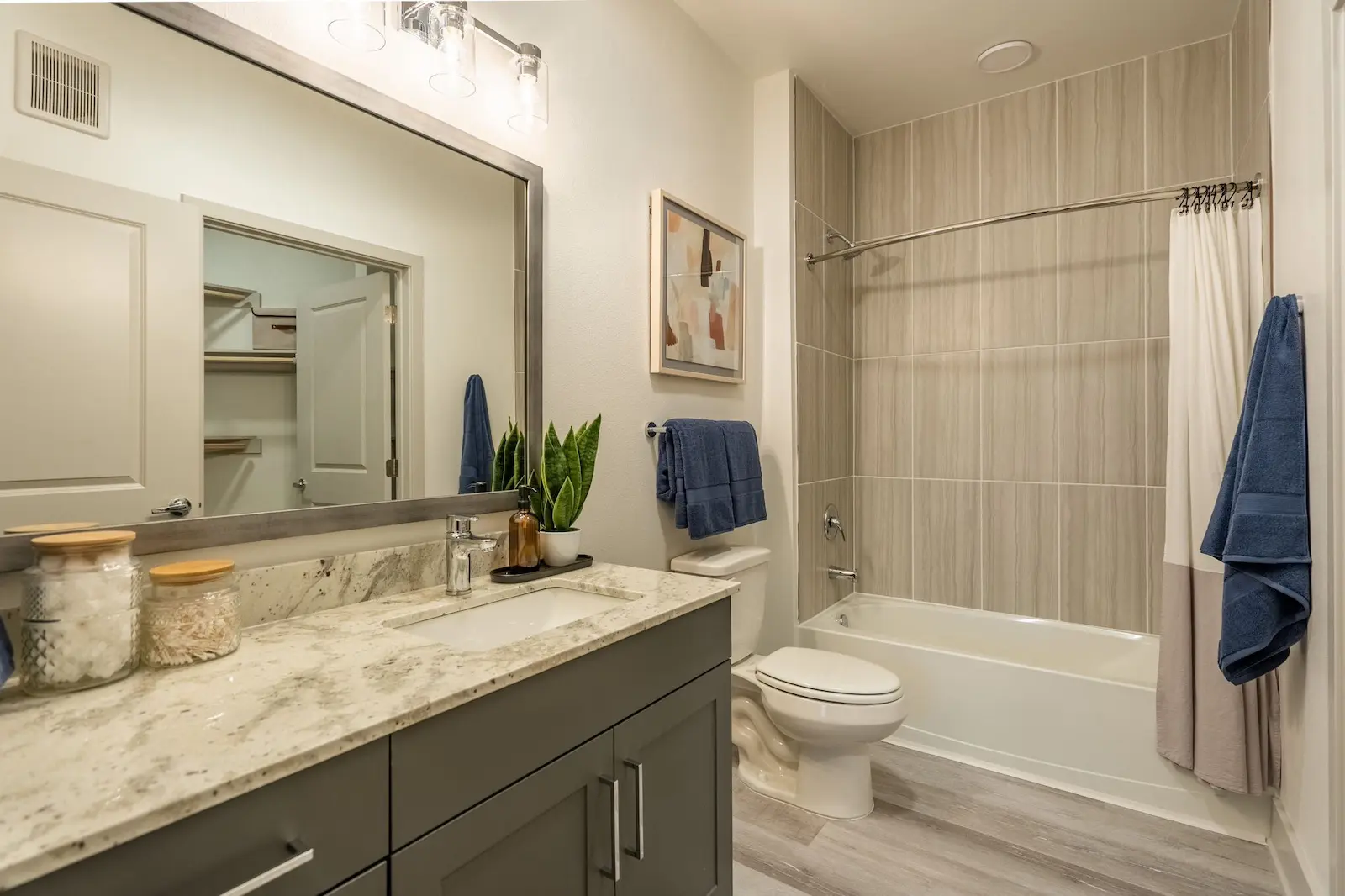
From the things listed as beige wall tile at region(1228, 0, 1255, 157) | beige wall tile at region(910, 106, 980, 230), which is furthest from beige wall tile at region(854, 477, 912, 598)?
beige wall tile at region(1228, 0, 1255, 157)

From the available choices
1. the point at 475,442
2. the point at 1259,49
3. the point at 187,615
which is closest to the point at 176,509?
the point at 187,615

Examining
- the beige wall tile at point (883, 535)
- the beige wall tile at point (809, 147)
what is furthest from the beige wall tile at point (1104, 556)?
the beige wall tile at point (809, 147)

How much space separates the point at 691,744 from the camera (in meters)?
1.34

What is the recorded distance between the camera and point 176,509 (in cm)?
103

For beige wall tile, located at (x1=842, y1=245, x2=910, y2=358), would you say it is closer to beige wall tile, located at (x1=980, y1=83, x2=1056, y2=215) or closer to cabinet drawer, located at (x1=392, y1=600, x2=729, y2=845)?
beige wall tile, located at (x1=980, y1=83, x2=1056, y2=215)

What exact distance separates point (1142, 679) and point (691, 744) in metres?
2.06

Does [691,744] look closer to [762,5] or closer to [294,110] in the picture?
[294,110]

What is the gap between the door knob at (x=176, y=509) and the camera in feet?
3.31

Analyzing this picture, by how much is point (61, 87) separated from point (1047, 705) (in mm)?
2871

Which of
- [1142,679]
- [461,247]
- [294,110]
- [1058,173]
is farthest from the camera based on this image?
[1058,173]

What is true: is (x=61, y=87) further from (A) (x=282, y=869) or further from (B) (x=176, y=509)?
(A) (x=282, y=869)

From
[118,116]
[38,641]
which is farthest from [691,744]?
[118,116]

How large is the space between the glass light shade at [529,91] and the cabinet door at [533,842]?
4.55 ft

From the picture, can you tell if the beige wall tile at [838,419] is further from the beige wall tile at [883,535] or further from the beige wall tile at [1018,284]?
the beige wall tile at [1018,284]
